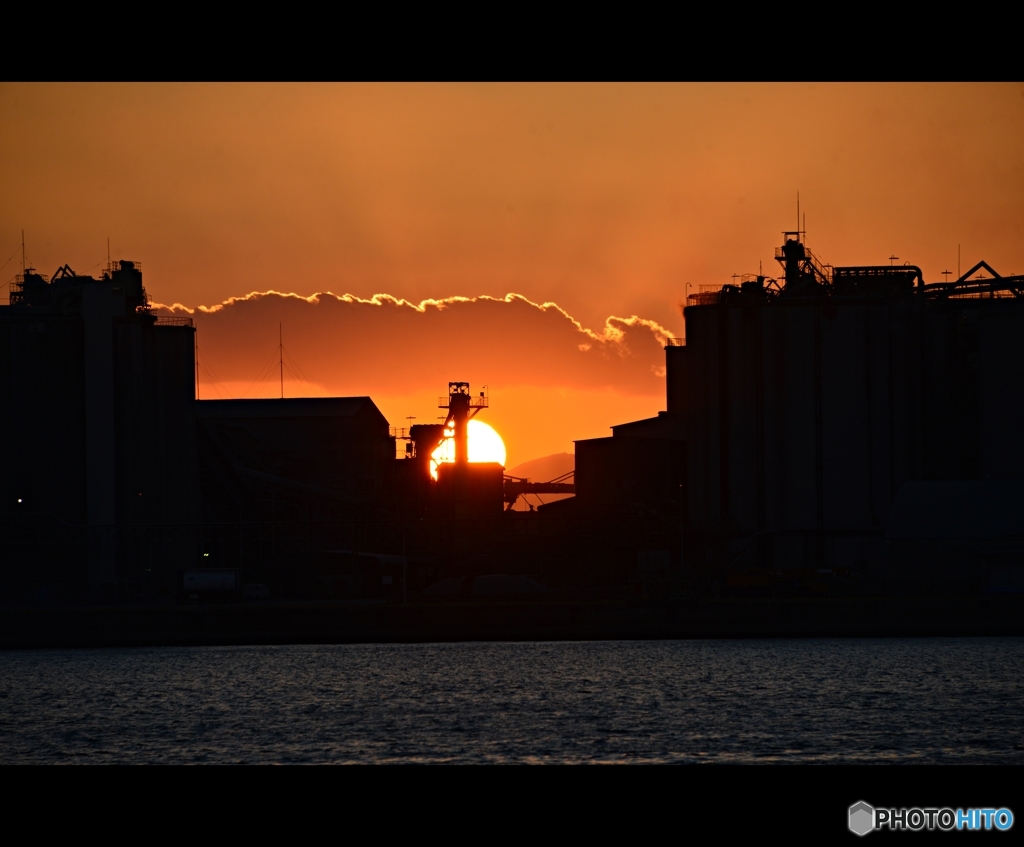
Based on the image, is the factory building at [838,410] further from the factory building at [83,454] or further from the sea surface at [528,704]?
the factory building at [83,454]

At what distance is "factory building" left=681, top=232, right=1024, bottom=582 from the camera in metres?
66.2

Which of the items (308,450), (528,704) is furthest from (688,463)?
(528,704)

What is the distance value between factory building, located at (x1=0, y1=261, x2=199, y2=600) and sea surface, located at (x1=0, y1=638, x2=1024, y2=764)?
1094 cm

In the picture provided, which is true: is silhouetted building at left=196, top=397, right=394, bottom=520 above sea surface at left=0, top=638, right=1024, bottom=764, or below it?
above

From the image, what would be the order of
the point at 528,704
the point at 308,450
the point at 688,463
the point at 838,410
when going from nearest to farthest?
1. the point at 528,704
2. the point at 838,410
3. the point at 688,463
4. the point at 308,450

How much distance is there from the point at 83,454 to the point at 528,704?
40.5 metres

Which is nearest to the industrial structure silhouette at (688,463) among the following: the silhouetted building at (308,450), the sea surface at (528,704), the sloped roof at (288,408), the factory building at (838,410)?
the factory building at (838,410)

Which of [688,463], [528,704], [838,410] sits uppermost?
[838,410]

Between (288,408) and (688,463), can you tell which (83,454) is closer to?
(288,408)

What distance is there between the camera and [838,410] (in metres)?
67.0

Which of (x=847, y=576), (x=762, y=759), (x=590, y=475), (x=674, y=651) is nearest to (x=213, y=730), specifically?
(x=762, y=759)

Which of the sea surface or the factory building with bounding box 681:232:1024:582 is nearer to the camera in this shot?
the sea surface

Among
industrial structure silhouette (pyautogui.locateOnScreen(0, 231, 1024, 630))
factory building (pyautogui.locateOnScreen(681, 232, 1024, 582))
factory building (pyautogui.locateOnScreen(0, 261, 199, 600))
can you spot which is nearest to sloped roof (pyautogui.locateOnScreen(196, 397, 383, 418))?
industrial structure silhouette (pyautogui.locateOnScreen(0, 231, 1024, 630))

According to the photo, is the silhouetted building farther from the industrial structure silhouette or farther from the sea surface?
the sea surface
